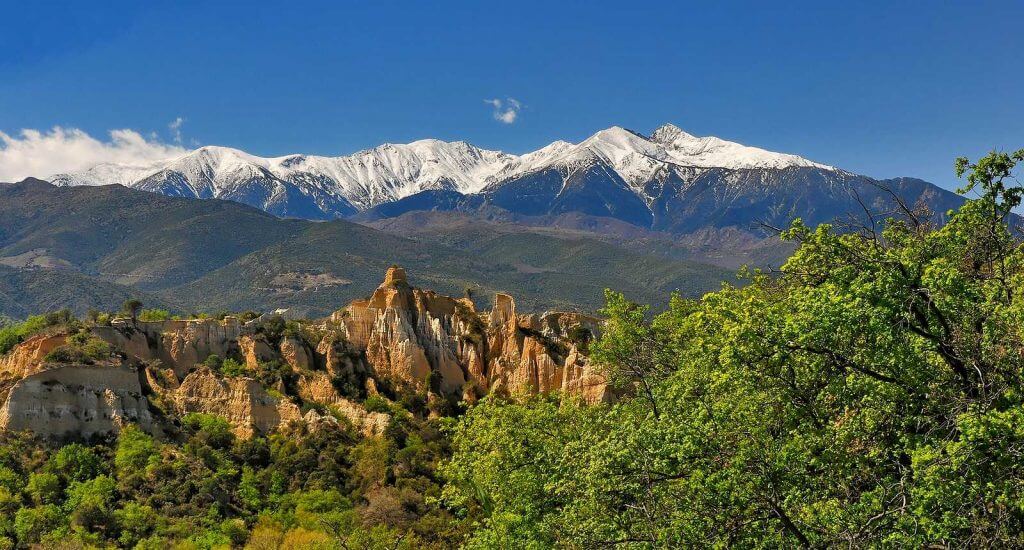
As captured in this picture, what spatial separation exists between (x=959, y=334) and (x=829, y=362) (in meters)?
2.41

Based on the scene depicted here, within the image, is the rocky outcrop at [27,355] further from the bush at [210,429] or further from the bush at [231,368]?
the bush at [231,368]

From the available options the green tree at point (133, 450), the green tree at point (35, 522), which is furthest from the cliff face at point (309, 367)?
the green tree at point (35, 522)

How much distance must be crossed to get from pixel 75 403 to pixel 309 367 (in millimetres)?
17660

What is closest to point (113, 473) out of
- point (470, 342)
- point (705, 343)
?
point (470, 342)

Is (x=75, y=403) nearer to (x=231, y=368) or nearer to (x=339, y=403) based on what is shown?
(x=231, y=368)

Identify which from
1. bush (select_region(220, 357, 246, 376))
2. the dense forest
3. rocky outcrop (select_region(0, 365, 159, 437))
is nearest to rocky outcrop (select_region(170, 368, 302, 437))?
bush (select_region(220, 357, 246, 376))

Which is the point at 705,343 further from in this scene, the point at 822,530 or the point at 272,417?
the point at 272,417

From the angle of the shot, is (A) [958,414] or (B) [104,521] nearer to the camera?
(A) [958,414]

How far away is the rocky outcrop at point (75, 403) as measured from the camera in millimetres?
50125

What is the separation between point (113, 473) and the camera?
49062 mm

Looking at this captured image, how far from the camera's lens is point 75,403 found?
51.9 metres

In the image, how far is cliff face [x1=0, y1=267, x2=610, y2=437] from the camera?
5238cm

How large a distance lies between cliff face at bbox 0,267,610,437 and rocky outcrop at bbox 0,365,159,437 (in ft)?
0.21

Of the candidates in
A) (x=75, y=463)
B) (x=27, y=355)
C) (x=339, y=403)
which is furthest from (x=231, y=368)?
(x=75, y=463)
